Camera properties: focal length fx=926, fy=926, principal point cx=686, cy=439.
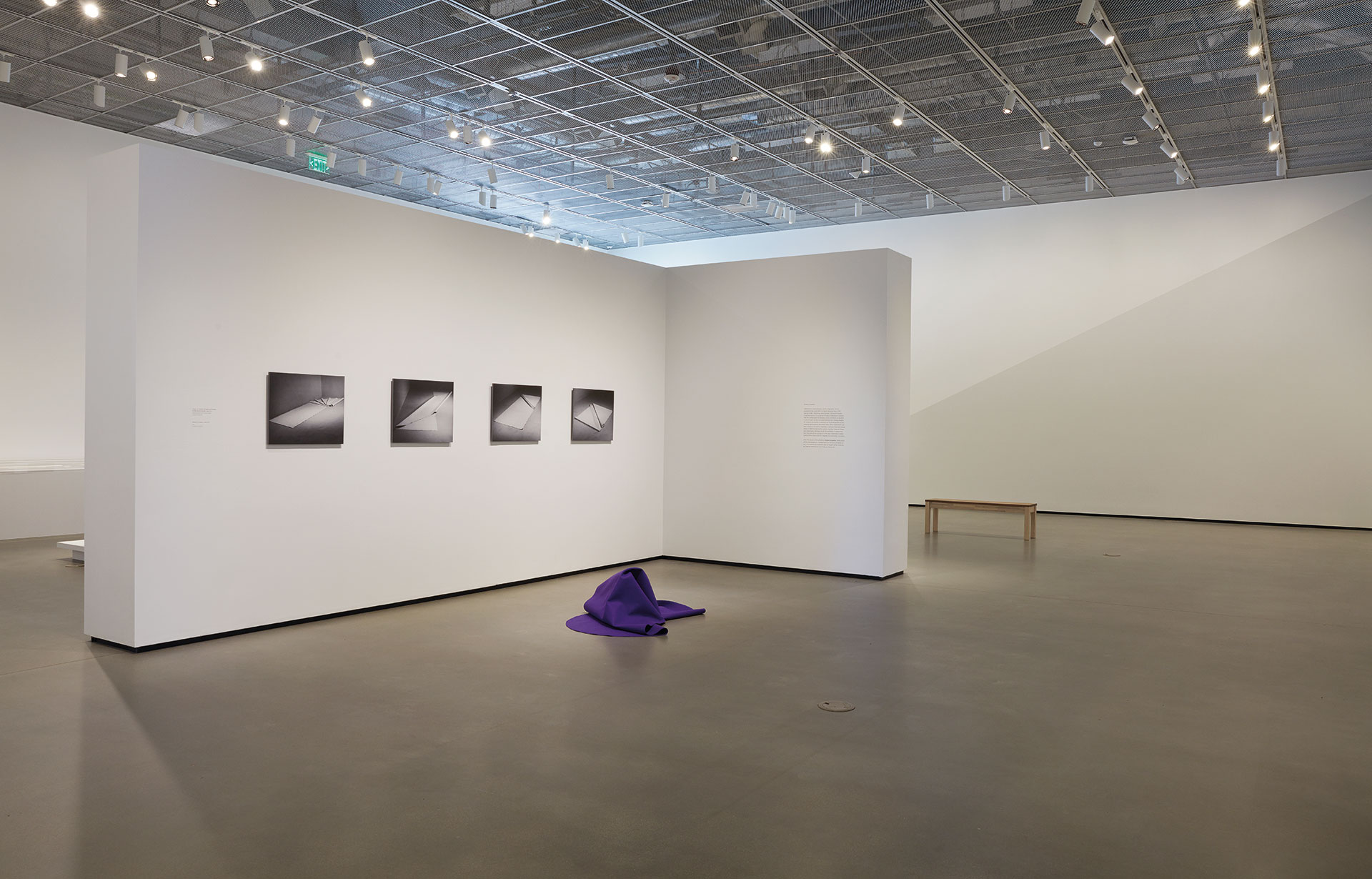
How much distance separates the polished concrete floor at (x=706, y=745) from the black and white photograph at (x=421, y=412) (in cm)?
149

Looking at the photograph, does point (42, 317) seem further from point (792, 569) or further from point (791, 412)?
point (792, 569)

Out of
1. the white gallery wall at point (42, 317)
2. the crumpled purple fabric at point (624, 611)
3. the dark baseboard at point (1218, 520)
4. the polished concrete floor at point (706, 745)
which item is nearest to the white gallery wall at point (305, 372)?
the polished concrete floor at point (706, 745)

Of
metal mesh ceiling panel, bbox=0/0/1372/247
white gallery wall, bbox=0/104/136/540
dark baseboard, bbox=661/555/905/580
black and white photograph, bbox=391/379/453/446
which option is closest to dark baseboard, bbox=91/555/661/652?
dark baseboard, bbox=661/555/905/580

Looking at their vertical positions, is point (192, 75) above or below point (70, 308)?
above

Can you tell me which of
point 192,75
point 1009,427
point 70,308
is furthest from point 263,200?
point 1009,427

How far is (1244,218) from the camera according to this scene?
48.6 ft

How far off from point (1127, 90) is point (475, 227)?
309 inches

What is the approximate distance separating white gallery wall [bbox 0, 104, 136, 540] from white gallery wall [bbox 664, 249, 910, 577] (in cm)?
804

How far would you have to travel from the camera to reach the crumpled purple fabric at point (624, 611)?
7.00m

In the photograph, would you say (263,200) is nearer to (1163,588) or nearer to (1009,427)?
(1163,588)

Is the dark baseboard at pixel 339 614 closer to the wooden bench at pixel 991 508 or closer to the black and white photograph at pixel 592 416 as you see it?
the black and white photograph at pixel 592 416

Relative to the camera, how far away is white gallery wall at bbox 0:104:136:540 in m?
11.9

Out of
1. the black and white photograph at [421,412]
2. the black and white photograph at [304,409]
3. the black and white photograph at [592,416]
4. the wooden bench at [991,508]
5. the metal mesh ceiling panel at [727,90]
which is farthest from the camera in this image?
the wooden bench at [991,508]

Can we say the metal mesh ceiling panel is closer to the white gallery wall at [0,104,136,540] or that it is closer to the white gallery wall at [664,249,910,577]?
the white gallery wall at [0,104,136,540]
